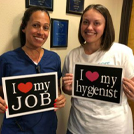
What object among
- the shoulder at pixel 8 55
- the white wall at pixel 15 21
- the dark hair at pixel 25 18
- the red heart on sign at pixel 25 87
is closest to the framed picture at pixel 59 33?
the white wall at pixel 15 21

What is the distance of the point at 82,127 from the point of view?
3.63 feet

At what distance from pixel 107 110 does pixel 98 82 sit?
0.22m

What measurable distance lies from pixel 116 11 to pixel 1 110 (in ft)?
5.68

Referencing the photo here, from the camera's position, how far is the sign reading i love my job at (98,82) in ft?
3.19

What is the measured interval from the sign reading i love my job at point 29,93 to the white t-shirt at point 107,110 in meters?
0.26

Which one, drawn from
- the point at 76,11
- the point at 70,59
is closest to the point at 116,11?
the point at 76,11

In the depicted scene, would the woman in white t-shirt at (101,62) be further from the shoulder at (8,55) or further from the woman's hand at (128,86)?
the shoulder at (8,55)

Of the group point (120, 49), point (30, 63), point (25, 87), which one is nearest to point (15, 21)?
point (30, 63)

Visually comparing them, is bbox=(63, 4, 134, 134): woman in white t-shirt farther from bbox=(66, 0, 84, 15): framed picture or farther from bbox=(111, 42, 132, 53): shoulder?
bbox=(66, 0, 84, 15): framed picture

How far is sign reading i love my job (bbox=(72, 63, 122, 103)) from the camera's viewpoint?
0.97 meters

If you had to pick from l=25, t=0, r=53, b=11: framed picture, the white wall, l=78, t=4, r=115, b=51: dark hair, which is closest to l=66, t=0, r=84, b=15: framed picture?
the white wall

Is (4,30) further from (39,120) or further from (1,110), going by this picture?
(39,120)

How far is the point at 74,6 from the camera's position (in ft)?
4.89

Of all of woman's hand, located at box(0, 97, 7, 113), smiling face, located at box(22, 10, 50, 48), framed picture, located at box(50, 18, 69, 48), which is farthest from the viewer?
framed picture, located at box(50, 18, 69, 48)
